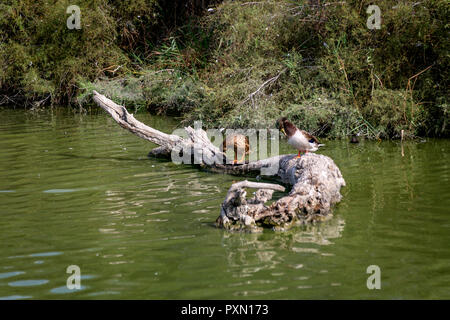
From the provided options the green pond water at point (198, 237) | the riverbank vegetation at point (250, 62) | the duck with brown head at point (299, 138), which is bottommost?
the green pond water at point (198, 237)

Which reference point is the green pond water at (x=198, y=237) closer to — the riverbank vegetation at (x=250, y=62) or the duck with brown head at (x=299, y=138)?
the duck with brown head at (x=299, y=138)

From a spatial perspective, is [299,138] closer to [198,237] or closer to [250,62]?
[198,237]

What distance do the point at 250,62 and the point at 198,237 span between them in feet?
26.6

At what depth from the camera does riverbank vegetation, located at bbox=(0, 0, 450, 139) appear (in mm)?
11695

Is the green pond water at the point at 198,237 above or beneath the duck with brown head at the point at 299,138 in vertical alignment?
beneath

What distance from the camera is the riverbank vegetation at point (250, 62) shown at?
11.7 m

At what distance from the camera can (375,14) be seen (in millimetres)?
12078

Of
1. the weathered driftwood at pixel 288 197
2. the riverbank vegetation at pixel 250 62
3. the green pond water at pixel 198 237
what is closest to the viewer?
the green pond water at pixel 198 237

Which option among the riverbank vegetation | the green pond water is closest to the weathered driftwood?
the green pond water

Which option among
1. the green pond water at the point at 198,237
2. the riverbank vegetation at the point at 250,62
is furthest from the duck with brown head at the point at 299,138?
the riverbank vegetation at the point at 250,62

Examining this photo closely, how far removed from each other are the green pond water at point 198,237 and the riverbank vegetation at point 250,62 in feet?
6.34

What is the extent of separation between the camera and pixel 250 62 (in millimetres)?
13539

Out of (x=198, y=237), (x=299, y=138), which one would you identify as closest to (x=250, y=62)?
(x=299, y=138)
